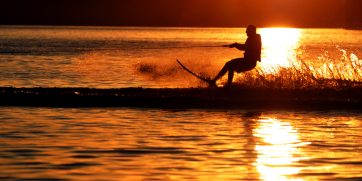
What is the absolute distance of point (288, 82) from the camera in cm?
2748

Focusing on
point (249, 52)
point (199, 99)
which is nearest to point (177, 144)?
point (199, 99)

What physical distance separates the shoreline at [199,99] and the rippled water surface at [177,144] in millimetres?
687

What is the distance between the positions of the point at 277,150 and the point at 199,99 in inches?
299

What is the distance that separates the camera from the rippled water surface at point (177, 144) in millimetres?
14227

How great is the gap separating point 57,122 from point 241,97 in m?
5.76

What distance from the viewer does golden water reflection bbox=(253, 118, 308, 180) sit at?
47.0 ft

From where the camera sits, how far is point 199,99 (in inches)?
946

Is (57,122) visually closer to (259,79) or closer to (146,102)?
(146,102)

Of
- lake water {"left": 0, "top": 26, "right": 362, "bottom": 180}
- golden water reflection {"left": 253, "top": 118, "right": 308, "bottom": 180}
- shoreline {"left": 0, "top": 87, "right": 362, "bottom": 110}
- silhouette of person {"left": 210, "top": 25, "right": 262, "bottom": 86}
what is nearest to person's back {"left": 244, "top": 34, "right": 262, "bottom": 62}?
silhouette of person {"left": 210, "top": 25, "right": 262, "bottom": 86}

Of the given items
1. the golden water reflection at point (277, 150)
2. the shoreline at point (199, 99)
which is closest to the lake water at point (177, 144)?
the golden water reflection at point (277, 150)

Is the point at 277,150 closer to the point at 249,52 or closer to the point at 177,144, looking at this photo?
the point at 177,144

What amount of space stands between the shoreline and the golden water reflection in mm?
2213

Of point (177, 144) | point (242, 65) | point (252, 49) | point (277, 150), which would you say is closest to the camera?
point (277, 150)

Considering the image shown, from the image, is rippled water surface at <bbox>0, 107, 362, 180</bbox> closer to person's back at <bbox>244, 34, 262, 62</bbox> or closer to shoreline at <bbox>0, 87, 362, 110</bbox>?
shoreline at <bbox>0, 87, 362, 110</bbox>
